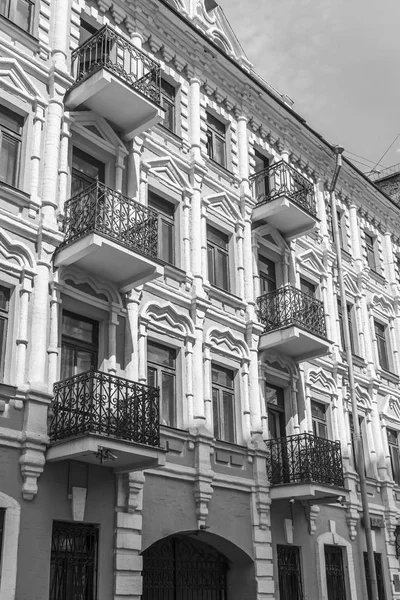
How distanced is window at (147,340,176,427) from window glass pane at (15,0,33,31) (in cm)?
710

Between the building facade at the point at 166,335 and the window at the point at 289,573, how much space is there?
0.05 metres

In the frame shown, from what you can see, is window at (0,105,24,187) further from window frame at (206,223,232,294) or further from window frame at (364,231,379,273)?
window frame at (364,231,379,273)

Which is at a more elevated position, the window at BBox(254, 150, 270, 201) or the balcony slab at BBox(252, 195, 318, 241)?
the window at BBox(254, 150, 270, 201)

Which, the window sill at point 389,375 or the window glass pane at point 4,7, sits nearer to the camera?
the window glass pane at point 4,7

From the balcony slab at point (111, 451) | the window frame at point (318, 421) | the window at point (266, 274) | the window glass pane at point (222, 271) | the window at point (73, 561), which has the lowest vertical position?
the window at point (73, 561)

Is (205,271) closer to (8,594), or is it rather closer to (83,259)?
(83,259)

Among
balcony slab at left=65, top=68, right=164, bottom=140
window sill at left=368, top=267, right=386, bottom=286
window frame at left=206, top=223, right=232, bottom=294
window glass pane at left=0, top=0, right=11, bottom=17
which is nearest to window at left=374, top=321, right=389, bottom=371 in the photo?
window sill at left=368, top=267, right=386, bottom=286

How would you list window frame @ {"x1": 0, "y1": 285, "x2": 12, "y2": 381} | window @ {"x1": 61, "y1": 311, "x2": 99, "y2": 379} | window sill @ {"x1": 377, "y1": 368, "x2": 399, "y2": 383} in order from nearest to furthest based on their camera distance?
window frame @ {"x1": 0, "y1": 285, "x2": 12, "y2": 381}
window @ {"x1": 61, "y1": 311, "x2": 99, "y2": 379}
window sill @ {"x1": 377, "y1": 368, "x2": 399, "y2": 383}

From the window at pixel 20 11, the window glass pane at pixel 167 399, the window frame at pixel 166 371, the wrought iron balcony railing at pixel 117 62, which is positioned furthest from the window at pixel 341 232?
the window at pixel 20 11

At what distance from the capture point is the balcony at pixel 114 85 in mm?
15773

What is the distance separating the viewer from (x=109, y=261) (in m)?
15.0

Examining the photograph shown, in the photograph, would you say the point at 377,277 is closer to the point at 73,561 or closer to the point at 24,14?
the point at 24,14

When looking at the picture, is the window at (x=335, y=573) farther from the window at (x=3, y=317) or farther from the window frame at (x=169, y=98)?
the window frame at (x=169, y=98)

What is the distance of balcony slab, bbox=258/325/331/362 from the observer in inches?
749
